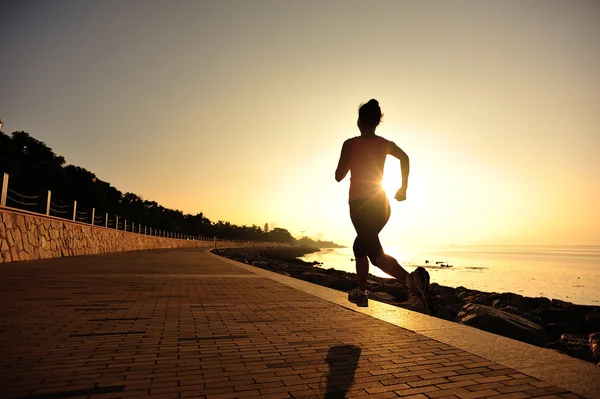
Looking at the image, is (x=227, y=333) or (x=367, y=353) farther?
(x=227, y=333)

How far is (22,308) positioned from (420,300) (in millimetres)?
4464

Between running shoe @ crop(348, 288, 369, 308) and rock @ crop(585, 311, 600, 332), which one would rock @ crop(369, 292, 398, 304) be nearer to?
rock @ crop(585, 311, 600, 332)

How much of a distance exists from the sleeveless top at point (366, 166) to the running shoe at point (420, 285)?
2.96ft

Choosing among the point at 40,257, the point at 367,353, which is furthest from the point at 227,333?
the point at 40,257

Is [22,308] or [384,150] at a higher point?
[384,150]

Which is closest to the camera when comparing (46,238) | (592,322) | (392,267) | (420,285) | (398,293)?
(420,285)

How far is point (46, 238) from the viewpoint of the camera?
15.4 meters

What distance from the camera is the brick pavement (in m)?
2.21

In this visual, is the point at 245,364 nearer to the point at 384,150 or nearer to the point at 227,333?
the point at 227,333

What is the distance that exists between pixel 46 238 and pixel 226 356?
51.1 feet

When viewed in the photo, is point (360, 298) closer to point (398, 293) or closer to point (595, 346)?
point (595, 346)

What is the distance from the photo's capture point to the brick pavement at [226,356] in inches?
87.0

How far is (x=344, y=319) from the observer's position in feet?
14.5

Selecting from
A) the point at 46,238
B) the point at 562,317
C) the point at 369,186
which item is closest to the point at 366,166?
the point at 369,186
